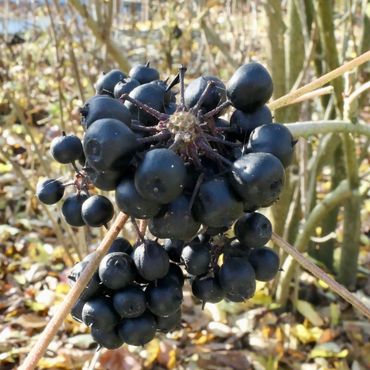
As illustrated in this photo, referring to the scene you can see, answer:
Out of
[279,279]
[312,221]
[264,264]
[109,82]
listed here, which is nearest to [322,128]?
[264,264]

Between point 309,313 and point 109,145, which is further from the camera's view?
point 309,313

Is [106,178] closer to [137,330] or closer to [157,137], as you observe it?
[157,137]

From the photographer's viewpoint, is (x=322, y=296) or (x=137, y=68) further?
(x=322, y=296)

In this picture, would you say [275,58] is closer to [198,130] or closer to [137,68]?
[137,68]

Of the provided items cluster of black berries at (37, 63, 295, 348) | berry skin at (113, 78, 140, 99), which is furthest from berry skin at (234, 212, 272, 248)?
berry skin at (113, 78, 140, 99)

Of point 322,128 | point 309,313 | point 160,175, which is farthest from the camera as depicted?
point 309,313

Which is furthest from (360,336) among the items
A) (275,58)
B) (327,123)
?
(327,123)

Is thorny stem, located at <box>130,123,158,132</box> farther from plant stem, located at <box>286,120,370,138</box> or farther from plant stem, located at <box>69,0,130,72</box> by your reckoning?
plant stem, located at <box>69,0,130,72</box>
